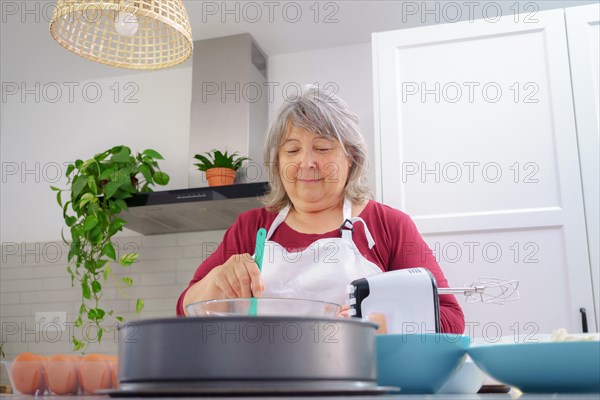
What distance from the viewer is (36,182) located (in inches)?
159

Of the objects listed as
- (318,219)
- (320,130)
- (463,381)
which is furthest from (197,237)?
(463,381)

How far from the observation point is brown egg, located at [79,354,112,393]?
695mm

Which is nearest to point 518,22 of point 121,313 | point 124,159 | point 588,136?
point 588,136

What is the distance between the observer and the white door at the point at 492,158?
2484mm

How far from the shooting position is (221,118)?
3482mm

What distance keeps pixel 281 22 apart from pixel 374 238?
5.84 feet

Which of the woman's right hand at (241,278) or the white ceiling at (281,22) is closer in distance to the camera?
the woman's right hand at (241,278)

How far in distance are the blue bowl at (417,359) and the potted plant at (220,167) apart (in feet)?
7.96

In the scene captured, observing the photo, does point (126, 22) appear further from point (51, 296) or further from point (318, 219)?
point (51, 296)

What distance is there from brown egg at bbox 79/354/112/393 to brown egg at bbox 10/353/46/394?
0.14 feet

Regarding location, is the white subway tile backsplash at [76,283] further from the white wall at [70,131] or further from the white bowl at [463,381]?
the white bowl at [463,381]

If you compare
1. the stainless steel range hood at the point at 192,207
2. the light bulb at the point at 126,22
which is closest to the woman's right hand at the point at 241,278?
the light bulb at the point at 126,22

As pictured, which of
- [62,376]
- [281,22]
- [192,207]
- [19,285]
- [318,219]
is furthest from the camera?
[19,285]

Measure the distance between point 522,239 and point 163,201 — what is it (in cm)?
156
